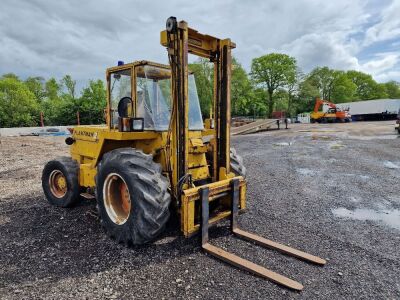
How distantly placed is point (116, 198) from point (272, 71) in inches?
2216

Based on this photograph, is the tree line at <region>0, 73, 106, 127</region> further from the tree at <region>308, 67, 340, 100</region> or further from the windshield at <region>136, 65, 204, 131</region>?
the tree at <region>308, 67, 340, 100</region>

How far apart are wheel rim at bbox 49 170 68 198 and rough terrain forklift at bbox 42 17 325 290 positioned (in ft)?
1.03

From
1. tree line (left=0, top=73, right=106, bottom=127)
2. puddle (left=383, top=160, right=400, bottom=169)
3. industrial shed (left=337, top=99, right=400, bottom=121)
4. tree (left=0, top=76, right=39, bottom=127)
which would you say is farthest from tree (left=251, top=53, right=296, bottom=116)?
puddle (left=383, top=160, right=400, bottom=169)

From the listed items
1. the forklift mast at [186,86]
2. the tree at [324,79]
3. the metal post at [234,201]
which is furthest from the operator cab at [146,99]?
the tree at [324,79]

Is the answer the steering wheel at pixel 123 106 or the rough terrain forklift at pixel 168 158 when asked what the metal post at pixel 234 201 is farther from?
the steering wheel at pixel 123 106

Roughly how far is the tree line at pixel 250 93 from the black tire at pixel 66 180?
859 inches

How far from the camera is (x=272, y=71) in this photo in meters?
56.3

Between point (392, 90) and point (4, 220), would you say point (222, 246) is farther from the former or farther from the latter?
point (392, 90)

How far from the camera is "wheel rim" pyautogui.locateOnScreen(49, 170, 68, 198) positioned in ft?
18.6

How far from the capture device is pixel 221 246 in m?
3.99

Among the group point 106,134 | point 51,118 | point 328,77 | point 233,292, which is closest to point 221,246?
point 233,292

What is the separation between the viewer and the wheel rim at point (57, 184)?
5.67 meters

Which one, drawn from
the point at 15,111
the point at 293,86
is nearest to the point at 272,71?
the point at 293,86

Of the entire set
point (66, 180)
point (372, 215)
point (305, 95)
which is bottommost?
point (372, 215)
